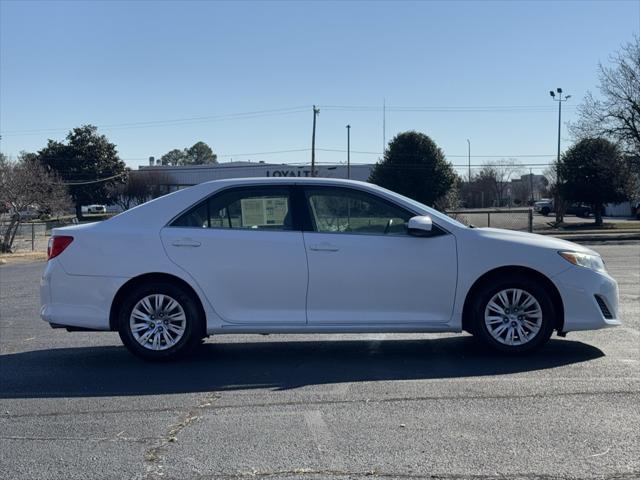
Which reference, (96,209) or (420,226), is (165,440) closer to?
(420,226)

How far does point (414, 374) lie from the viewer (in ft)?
20.7

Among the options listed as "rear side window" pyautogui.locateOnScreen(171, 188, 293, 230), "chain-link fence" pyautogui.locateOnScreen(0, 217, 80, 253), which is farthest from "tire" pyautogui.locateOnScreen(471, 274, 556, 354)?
"chain-link fence" pyautogui.locateOnScreen(0, 217, 80, 253)

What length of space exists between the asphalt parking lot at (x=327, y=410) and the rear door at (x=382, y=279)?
48cm

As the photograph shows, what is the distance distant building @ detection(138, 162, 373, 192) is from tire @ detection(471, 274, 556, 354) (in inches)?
2368

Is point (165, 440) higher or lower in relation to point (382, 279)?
lower

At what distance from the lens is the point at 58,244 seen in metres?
6.92

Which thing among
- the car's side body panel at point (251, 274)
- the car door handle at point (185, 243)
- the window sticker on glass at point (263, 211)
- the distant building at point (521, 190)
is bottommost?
the car's side body panel at point (251, 274)

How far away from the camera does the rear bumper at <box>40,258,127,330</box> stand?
6805 mm

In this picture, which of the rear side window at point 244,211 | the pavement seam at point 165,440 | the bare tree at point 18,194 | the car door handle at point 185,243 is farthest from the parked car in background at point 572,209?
the pavement seam at point 165,440

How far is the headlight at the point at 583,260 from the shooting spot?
6.79 metres

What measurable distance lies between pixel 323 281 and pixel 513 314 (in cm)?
183

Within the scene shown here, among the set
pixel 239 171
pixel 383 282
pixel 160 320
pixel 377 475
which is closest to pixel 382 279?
pixel 383 282

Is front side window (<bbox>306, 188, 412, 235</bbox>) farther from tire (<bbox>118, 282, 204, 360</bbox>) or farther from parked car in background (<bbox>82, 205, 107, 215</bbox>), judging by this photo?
parked car in background (<bbox>82, 205, 107, 215</bbox>)

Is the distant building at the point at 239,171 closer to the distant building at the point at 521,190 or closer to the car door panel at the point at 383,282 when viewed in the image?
the distant building at the point at 521,190
